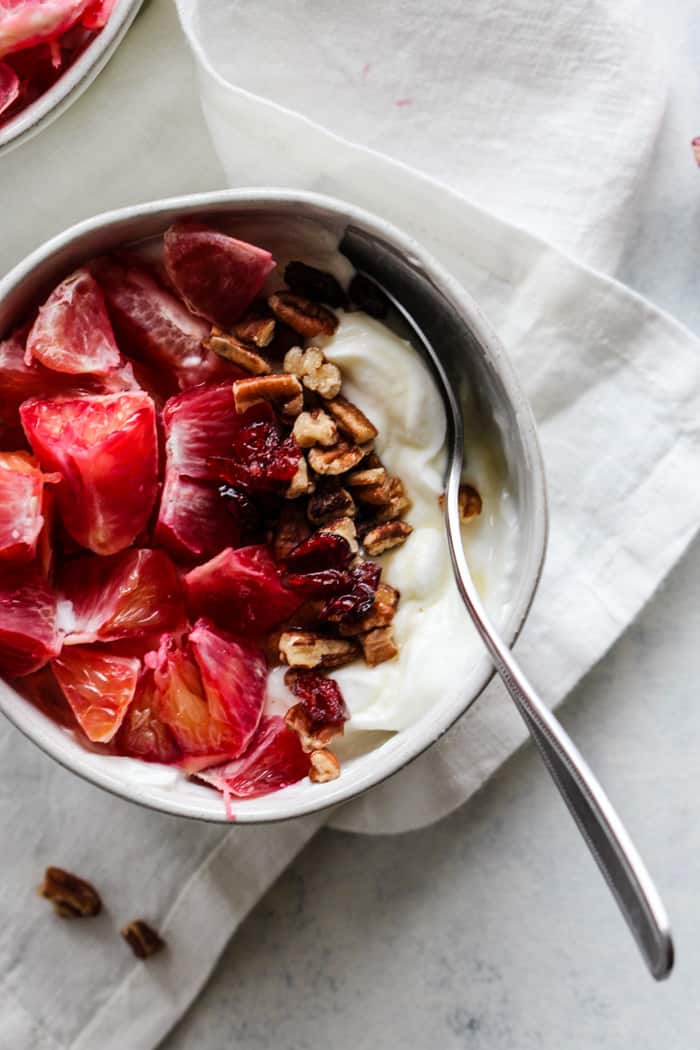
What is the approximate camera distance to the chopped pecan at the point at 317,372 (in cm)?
93

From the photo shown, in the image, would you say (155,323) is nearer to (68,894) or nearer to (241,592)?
(241,592)

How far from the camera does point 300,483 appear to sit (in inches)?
35.7

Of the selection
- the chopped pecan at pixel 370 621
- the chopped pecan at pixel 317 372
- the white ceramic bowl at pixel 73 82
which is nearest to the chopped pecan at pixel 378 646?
the chopped pecan at pixel 370 621

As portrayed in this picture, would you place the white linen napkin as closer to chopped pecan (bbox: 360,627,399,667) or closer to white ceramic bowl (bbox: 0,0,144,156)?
white ceramic bowl (bbox: 0,0,144,156)

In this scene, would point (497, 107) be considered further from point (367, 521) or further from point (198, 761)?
point (198, 761)

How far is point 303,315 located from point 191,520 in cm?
21

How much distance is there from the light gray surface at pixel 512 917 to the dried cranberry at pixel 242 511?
1.29 feet

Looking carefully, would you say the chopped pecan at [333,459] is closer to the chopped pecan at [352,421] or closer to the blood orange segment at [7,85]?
the chopped pecan at [352,421]

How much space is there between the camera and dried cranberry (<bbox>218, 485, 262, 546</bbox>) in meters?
0.92

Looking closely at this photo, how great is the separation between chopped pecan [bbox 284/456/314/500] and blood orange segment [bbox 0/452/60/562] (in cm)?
21

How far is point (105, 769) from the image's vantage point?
0.88m

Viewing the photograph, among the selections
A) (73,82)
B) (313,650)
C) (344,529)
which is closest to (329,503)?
(344,529)

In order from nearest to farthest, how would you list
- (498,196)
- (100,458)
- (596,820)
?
(596,820), (100,458), (498,196)

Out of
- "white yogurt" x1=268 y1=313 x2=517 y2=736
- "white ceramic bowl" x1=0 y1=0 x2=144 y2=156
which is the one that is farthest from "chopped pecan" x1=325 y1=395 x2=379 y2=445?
"white ceramic bowl" x1=0 y1=0 x2=144 y2=156
